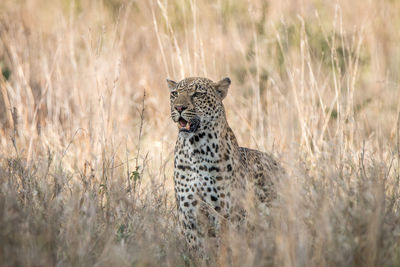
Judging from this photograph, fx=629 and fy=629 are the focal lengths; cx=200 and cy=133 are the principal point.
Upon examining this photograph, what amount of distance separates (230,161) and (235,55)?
4.85 metres

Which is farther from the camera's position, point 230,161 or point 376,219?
point 230,161

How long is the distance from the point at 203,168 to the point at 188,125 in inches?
15.1

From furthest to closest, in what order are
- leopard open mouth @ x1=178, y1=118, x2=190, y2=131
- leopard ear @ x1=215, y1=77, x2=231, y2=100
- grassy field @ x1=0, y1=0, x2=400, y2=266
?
leopard ear @ x1=215, y1=77, x2=231, y2=100 < leopard open mouth @ x1=178, y1=118, x2=190, y2=131 < grassy field @ x1=0, y1=0, x2=400, y2=266

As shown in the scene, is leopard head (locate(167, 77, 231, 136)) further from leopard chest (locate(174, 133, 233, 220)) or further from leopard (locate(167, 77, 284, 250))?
leopard chest (locate(174, 133, 233, 220))

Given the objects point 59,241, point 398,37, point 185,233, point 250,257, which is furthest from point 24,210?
point 398,37

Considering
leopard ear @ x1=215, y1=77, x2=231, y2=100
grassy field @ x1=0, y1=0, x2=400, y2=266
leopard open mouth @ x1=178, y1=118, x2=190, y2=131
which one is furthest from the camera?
leopard ear @ x1=215, y1=77, x2=231, y2=100

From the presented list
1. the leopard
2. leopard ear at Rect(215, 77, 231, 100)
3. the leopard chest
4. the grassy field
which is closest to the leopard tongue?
the leopard

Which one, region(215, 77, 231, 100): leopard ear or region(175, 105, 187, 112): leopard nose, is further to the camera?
region(215, 77, 231, 100): leopard ear

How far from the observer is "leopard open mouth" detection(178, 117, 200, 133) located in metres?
5.02

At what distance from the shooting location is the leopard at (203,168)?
504 cm

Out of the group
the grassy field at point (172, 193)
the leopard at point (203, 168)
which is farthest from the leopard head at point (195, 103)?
the grassy field at point (172, 193)

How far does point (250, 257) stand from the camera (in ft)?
12.0

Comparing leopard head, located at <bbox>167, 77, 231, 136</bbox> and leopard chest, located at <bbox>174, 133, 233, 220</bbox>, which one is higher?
leopard head, located at <bbox>167, 77, 231, 136</bbox>

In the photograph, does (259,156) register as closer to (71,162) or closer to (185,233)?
(185,233)
